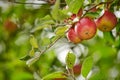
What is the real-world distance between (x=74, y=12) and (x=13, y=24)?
1.58 m

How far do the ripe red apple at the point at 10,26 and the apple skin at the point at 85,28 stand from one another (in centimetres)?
154

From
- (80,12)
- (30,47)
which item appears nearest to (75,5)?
(80,12)

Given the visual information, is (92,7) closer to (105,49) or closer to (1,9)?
(105,49)

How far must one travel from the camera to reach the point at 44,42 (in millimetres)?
1464

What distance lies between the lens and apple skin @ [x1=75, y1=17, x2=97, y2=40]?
130cm

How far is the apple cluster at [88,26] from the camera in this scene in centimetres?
130

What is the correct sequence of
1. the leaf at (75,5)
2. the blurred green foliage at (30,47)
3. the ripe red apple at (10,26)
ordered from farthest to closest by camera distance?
the ripe red apple at (10,26), the blurred green foliage at (30,47), the leaf at (75,5)

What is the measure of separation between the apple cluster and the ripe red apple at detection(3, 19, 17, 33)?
1506mm

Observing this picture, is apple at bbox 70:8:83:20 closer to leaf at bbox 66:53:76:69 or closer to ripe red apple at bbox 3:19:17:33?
leaf at bbox 66:53:76:69

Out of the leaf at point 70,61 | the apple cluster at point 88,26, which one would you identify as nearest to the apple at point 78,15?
the apple cluster at point 88,26

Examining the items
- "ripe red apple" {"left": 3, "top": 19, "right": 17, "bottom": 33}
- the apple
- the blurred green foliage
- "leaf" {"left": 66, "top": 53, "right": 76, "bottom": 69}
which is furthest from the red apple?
"ripe red apple" {"left": 3, "top": 19, "right": 17, "bottom": 33}

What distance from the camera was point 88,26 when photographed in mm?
1298

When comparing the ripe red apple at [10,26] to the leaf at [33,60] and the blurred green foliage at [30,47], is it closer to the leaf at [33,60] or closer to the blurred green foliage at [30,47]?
the blurred green foliage at [30,47]

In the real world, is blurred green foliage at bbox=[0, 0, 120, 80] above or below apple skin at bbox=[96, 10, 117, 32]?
below
